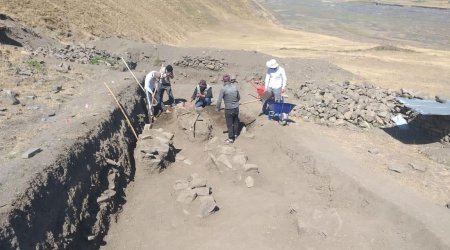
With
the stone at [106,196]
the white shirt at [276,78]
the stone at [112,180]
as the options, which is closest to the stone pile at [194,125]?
the white shirt at [276,78]

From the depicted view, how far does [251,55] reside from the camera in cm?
2070

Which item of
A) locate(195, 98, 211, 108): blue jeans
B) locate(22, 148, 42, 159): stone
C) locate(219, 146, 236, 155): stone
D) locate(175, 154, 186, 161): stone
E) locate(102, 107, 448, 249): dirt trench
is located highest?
locate(22, 148, 42, 159): stone

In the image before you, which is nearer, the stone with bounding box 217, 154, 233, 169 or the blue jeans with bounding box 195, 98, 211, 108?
the stone with bounding box 217, 154, 233, 169

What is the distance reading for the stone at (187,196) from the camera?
28.9 feet

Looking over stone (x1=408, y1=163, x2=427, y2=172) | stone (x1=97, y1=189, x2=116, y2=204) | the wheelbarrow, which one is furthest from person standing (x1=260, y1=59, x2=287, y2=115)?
stone (x1=97, y1=189, x2=116, y2=204)

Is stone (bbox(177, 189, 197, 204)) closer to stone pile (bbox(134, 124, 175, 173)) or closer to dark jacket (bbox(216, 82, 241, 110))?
stone pile (bbox(134, 124, 175, 173))

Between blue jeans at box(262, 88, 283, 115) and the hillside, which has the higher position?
the hillside

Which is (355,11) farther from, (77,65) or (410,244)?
(410,244)

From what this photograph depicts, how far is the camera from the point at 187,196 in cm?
888

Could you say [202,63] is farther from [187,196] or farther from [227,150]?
[187,196]

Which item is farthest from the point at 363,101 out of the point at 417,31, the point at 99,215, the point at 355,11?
the point at 355,11

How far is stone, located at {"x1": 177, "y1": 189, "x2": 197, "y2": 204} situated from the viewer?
882 cm

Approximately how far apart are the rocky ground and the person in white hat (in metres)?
0.97

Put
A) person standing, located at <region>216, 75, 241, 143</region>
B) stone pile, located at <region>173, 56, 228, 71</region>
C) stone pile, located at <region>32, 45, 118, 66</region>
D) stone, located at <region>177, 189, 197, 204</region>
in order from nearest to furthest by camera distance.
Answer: stone, located at <region>177, 189, 197, 204</region> → person standing, located at <region>216, 75, 241, 143</region> → stone pile, located at <region>32, 45, 118, 66</region> → stone pile, located at <region>173, 56, 228, 71</region>
